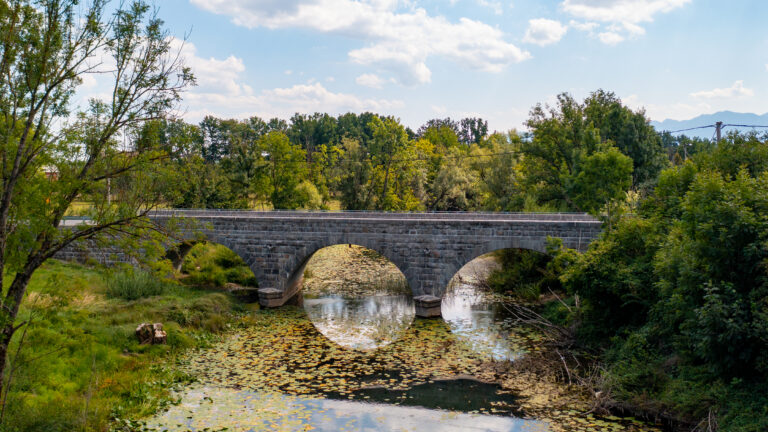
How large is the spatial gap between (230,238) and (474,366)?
43.4 feet

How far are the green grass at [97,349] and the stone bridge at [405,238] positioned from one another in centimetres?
259

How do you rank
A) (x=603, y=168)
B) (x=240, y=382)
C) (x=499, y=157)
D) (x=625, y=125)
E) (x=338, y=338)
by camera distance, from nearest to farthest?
(x=240, y=382)
(x=338, y=338)
(x=603, y=168)
(x=625, y=125)
(x=499, y=157)

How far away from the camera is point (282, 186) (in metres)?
44.2

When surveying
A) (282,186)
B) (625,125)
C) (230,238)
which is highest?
(625,125)

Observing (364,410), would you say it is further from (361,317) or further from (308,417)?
(361,317)


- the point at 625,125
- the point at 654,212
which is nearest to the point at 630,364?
the point at 654,212

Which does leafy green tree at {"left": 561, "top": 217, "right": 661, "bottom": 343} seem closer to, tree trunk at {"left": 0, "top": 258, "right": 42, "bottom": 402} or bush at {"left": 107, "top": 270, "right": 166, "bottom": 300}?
tree trunk at {"left": 0, "top": 258, "right": 42, "bottom": 402}

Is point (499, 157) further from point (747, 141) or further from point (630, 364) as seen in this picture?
point (630, 364)

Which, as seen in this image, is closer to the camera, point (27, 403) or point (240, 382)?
point (27, 403)

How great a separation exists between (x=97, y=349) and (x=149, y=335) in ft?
6.50

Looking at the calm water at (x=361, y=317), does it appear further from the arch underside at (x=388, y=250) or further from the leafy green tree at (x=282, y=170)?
the leafy green tree at (x=282, y=170)

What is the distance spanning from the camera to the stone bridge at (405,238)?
20312mm

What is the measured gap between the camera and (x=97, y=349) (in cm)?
1456

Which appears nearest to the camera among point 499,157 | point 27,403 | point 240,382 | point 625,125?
point 27,403
